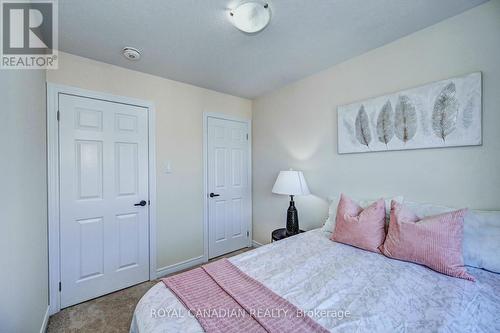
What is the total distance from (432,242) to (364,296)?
24.3 inches

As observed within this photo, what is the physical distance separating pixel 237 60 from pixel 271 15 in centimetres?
71

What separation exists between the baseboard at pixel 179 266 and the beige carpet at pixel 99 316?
354mm

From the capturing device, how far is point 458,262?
1.21 metres

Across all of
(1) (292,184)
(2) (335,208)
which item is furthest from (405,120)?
(1) (292,184)

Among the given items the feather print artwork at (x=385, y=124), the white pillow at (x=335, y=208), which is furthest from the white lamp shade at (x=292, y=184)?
the feather print artwork at (x=385, y=124)

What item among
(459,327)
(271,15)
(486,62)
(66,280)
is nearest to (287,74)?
(271,15)

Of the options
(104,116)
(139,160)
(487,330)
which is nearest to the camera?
(487,330)

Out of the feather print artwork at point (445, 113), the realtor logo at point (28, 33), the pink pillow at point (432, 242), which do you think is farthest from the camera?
the feather print artwork at point (445, 113)

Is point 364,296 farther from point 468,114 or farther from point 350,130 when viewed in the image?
point 350,130

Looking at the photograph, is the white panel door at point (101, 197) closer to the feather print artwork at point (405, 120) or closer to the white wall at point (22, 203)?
the white wall at point (22, 203)

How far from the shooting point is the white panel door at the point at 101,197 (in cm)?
201

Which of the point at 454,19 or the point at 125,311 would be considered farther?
the point at 125,311

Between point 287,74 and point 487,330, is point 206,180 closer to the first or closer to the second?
point 287,74

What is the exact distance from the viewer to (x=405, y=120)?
1.78 m
